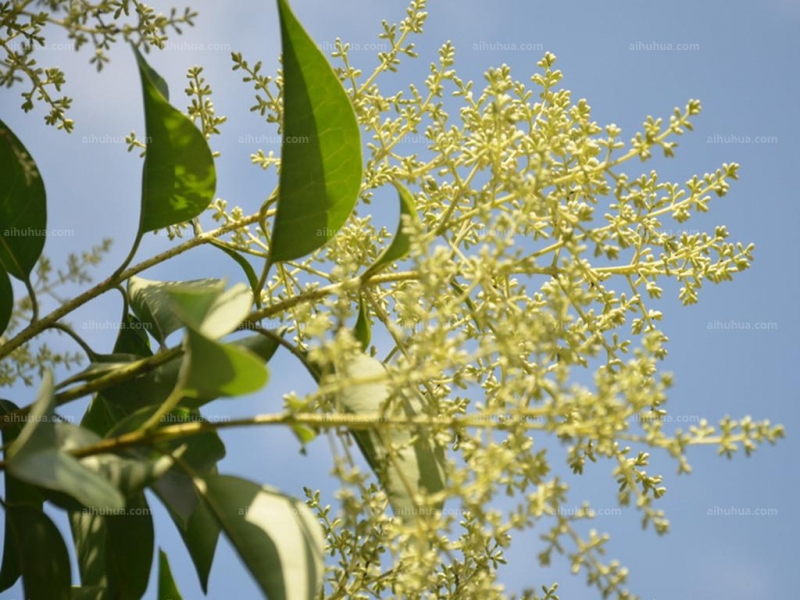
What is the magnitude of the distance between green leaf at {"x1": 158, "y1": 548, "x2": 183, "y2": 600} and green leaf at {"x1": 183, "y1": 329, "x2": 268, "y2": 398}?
100cm

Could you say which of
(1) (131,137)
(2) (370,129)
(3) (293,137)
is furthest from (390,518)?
(1) (131,137)

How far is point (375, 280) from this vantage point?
6.28 ft

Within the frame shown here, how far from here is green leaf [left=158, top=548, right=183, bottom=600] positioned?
2.23 m

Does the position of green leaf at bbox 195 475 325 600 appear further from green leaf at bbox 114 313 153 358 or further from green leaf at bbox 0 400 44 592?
green leaf at bbox 114 313 153 358

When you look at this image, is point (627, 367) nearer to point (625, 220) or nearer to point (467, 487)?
point (467, 487)

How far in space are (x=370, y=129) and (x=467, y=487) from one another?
1.12 meters

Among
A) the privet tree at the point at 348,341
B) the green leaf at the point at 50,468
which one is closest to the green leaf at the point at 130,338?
the privet tree at the point at 348,341

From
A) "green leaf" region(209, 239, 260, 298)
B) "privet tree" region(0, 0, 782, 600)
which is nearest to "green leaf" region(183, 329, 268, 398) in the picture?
"privet tree" region(0, 0, 782, 600)

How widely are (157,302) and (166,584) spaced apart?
2.16 ft

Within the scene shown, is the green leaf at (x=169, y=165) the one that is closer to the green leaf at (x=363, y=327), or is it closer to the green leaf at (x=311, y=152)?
the green leaf at (x=311, y=152)

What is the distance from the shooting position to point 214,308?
4.82 ft

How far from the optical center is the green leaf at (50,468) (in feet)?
3.98

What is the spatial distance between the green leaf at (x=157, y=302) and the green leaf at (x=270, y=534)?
0.56 meters

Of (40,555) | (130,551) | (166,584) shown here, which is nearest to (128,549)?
(130,551)
